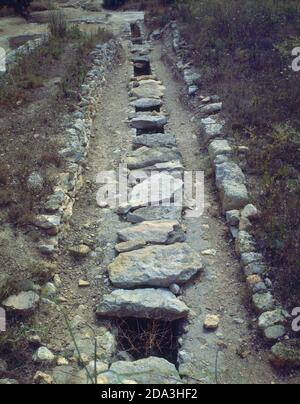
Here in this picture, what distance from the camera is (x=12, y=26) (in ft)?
53.3

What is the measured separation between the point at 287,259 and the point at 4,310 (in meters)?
3.45

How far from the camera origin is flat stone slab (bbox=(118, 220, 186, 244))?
6.19 meters

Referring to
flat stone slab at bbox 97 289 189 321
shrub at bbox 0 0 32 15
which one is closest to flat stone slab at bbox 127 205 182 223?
flat stone slab at bbox 97 289 189 321

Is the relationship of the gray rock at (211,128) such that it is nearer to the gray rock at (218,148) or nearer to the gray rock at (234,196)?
the gray rock at (218,148)

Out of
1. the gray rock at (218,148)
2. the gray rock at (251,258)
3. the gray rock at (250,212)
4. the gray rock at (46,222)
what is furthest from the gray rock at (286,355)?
the gray rock at (218,148)

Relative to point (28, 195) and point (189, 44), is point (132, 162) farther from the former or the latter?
point (189, 44)

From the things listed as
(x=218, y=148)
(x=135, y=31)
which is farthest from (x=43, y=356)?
(x=135, y=31)

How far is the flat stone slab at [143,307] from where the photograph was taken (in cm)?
517

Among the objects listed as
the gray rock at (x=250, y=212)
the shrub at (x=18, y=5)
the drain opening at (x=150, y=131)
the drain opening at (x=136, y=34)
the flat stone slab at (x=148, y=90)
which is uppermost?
the shrub at (x=18, y=5)

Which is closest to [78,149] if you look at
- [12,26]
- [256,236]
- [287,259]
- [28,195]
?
[28,195]

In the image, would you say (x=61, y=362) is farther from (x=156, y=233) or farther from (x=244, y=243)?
(x=244, y=243)

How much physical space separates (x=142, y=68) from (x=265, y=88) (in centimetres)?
484

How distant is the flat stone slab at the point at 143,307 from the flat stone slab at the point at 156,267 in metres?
0.24

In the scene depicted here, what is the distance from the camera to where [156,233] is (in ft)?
20.5
